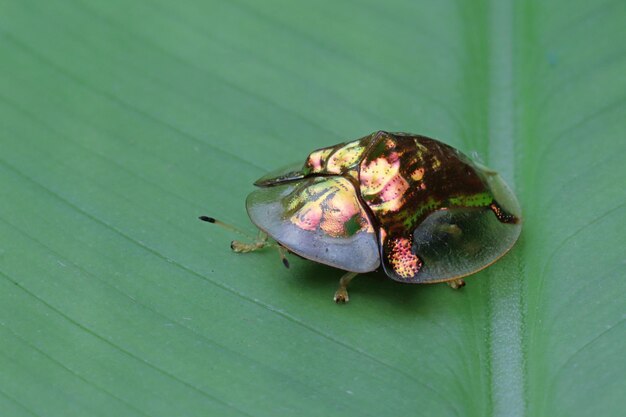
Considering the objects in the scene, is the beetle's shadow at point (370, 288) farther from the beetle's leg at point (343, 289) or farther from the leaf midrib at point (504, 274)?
the leaf midrib at point (504, 274)

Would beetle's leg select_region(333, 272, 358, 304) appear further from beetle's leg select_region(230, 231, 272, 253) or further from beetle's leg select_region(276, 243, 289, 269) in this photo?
beetle's leg select_region(230, 231, 272, 253)

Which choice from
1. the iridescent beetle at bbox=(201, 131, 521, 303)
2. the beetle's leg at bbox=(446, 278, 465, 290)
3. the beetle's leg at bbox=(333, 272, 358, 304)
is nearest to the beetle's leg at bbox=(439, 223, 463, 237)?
the iridescent beetle at bbox=(201, 131, 521, 303)

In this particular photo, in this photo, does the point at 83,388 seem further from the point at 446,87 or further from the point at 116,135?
the point at 446,87

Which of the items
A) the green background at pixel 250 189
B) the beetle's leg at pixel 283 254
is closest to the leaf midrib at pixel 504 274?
the green background at pixel 250 189

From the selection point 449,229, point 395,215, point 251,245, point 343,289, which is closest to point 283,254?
point 251,245

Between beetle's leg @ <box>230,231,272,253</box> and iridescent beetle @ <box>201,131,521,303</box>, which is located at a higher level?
iridescent beetle @ <box>201,131,521,303</box>

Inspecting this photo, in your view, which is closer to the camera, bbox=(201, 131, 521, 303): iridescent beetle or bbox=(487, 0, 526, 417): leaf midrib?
bbox=(487, 0, 526, 417): leaf midrib

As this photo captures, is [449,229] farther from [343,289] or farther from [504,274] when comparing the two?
[343,289]
